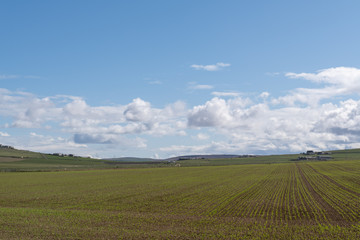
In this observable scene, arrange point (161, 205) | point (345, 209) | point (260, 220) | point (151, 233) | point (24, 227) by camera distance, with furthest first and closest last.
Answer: point (161, 205)
point (345, 209)
point (260, 220)
point (24, 227)
point (151, 233)

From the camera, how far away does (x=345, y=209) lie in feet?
100

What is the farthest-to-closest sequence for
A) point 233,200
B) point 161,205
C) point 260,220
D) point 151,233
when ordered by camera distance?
point 233,200 → point 161,205 → point 260,220 → point 151,233

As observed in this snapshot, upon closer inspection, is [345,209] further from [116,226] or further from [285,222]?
[116,226]

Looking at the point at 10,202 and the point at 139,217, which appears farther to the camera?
the point at 10,202

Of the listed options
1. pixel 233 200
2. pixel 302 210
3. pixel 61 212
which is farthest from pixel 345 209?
pixel 61 212

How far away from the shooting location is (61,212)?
101 feet

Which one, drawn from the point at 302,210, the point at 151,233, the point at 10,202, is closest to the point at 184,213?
the point at 151,233

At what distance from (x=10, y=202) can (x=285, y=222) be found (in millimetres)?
29862

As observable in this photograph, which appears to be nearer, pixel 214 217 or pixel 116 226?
pixel 116 226

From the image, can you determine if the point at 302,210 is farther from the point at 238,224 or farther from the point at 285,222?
the point at 238,224

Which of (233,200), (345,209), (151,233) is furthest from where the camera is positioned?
(233,200)

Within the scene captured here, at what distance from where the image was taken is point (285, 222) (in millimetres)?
25578

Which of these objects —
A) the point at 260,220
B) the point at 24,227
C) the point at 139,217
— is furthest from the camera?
the point at 139,217

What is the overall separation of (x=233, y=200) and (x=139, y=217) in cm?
1271
